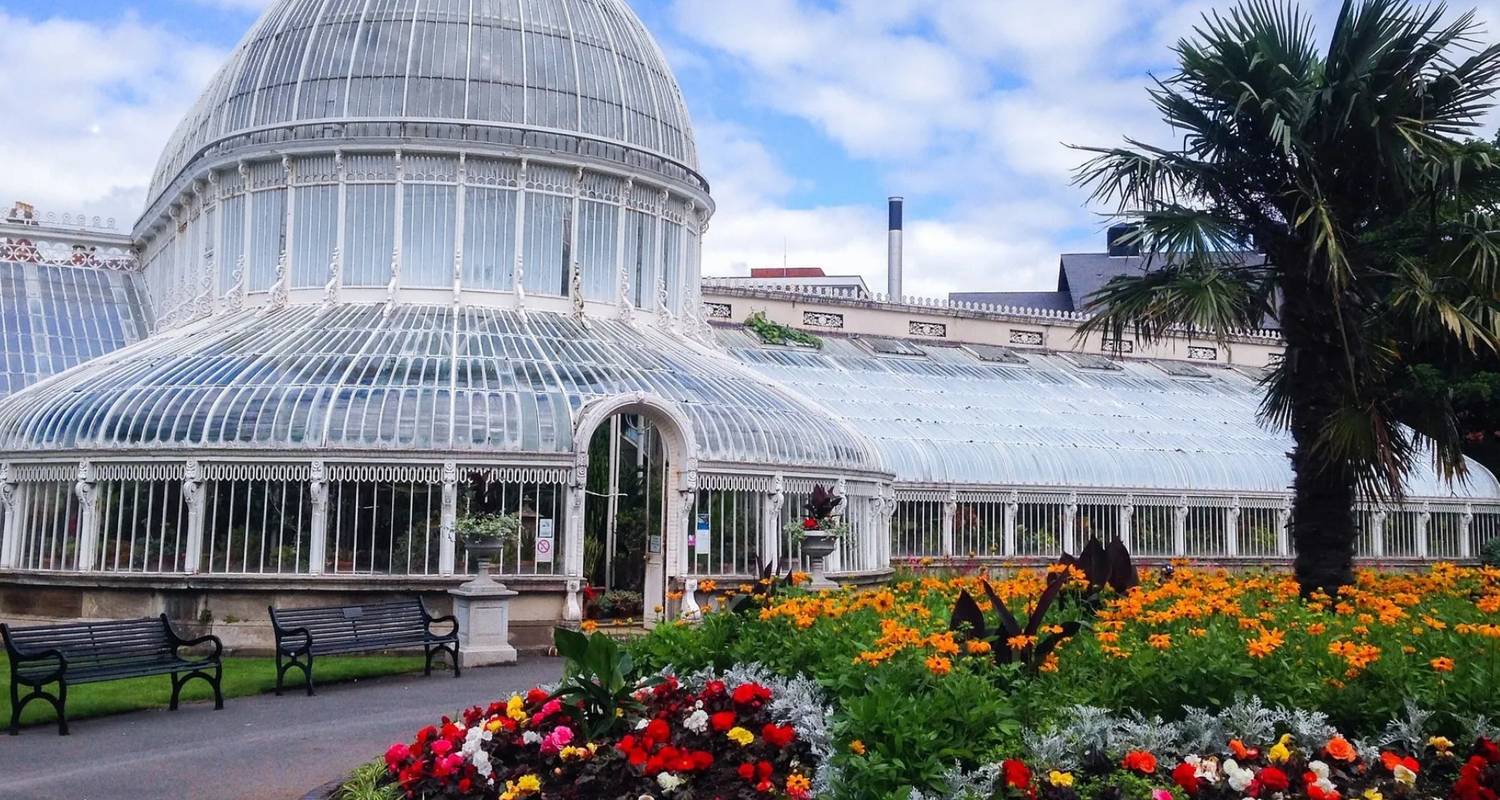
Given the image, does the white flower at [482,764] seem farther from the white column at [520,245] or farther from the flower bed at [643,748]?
the white column at [520,245]

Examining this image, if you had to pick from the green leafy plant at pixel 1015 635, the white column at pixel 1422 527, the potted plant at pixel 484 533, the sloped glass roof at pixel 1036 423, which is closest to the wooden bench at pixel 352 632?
the potted plant at pixel 484 533

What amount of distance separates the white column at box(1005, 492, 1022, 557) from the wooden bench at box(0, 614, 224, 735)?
17.1m

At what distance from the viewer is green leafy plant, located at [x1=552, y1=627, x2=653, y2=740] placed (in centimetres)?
896

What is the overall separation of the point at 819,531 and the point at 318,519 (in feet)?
22.7

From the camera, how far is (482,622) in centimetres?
1794

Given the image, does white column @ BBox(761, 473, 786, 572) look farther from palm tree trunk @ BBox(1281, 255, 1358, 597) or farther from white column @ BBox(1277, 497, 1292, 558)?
white column @ BBox(1277, 497, 1292, 558)

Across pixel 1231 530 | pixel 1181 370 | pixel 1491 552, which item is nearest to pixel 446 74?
pixel 1231 530

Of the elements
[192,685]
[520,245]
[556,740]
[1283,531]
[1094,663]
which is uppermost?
[520,245]

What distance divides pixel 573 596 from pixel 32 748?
8792 millimetres

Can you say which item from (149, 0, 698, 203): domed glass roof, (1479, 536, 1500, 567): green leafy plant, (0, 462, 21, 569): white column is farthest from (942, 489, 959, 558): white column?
A: (0, 462, 21, 569): white column

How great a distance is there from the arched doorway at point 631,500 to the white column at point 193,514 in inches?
201

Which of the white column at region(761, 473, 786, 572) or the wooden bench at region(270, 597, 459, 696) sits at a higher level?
the white column at region(761, 473, 786, 572)

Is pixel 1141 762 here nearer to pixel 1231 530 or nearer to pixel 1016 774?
pixel 1016 774

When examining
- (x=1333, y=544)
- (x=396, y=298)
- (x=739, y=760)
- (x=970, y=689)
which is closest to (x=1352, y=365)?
(x=1333, y=544)
